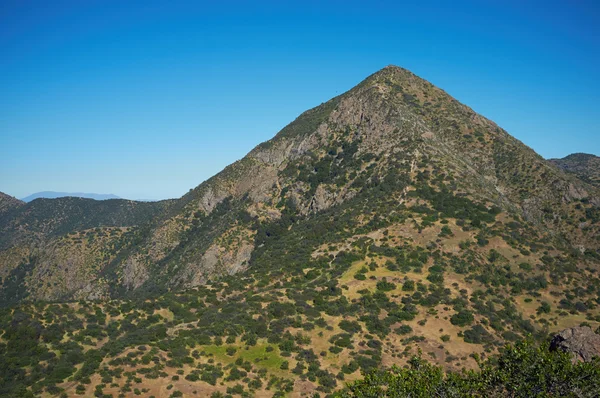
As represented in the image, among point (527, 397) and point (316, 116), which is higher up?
point (316, 116)

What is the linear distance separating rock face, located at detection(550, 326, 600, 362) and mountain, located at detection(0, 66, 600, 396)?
15472 millimetres

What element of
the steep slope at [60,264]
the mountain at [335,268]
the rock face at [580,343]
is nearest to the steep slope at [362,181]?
the mountain at [335,268]

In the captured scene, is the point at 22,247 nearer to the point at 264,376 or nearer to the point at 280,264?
the point at 280,264

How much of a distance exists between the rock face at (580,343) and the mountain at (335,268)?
50.8ft

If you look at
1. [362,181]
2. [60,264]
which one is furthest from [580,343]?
[60,264]

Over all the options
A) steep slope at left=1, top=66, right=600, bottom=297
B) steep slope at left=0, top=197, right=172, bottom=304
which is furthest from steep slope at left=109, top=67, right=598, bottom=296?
steep slope at left=0, top=197, right=172, bottom=304

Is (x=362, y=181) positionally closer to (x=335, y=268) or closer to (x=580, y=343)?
(x=335, y=268)

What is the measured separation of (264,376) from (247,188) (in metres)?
101

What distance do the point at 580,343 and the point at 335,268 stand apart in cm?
4411

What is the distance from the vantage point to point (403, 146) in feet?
375

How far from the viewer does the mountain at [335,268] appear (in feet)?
174

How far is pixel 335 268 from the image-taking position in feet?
257

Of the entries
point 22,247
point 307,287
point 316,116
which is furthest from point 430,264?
point 22,247

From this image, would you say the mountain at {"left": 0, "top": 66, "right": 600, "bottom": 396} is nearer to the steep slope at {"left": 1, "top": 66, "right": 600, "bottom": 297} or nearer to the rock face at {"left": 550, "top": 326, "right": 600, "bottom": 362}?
the steep slope at {"left": 1, "top": 66, "right": 600, "bottom": 297}
